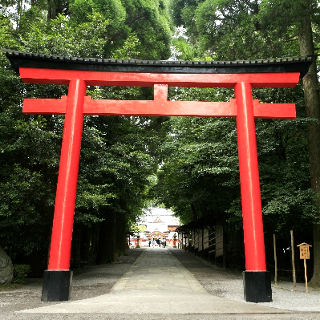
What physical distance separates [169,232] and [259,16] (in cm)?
4967

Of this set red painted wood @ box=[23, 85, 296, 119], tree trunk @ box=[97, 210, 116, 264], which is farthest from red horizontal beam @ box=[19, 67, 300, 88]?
tree trunk @ box=[97, 210, 116, 264]

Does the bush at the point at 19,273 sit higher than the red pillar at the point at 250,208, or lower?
lower

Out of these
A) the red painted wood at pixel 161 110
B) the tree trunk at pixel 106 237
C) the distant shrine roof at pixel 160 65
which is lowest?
the tree trunk at pixel 106 237

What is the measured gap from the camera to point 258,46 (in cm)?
1049

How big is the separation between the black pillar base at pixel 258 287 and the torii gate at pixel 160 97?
0.62 m

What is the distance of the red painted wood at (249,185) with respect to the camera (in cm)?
650

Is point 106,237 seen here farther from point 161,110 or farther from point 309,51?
point 309,51

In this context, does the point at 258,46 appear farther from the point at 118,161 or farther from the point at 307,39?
the point at 118,161

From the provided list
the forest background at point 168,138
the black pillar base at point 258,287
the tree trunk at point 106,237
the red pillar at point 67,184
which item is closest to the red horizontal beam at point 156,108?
the red pillar at point 67,184

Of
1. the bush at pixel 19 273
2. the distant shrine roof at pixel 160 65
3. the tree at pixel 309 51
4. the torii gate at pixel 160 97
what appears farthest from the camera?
the bush at pixel 19 273

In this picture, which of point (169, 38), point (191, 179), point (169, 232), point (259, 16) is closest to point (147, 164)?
point (191, 179)

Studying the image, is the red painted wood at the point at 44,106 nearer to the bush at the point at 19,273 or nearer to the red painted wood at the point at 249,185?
the red painted wood at the point at 249,185

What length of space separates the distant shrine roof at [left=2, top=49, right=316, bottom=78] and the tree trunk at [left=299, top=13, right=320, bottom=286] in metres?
2.77

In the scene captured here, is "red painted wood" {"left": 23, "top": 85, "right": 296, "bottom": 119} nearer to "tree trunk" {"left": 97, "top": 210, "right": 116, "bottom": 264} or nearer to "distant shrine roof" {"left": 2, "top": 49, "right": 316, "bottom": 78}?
"distant shrine roof" {"left": 2, "top": 49, "right": 316, "bottom": 78}
